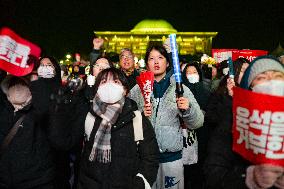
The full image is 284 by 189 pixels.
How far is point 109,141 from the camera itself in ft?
8.18

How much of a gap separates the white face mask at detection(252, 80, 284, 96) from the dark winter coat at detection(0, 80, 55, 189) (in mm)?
1879

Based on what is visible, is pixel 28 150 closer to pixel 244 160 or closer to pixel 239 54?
pixel 244 160

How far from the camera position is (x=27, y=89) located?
2871 millimetres

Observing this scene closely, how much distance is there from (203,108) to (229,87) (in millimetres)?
1201

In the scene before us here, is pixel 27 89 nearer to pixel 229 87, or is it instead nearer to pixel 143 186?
pixel 143 186

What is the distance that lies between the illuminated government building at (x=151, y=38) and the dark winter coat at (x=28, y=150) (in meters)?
70.6

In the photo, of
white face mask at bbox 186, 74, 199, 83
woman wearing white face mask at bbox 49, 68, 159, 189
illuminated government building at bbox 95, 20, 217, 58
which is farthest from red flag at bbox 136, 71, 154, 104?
illuminated government building at bbox 95, 20, 217, 58

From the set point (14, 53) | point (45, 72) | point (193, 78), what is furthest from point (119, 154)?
point (193, 78)

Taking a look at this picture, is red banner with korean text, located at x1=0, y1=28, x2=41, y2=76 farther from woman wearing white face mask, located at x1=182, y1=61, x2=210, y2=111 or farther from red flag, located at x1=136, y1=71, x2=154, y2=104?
woman wearing white face mask, located at x1=182, y1=61, x2=210, y2=111

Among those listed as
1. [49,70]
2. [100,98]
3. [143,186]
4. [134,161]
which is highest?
[49,70]

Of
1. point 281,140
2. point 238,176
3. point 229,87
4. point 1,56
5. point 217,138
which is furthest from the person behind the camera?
point 229,87

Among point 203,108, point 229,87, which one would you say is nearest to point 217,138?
point 229,87

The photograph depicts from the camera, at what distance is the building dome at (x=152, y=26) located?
75.7 m

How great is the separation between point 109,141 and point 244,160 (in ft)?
3.52
